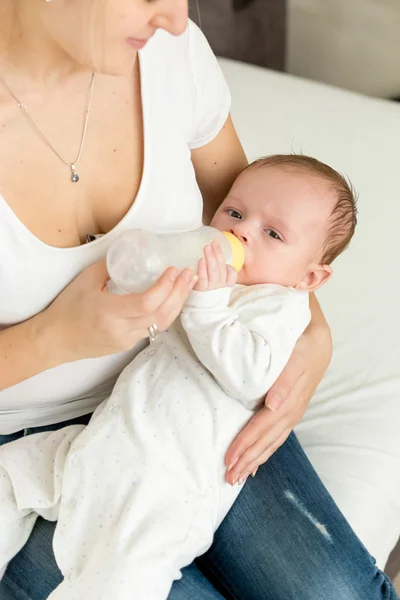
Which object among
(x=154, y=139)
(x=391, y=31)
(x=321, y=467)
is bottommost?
Result: (x=321, y=467)

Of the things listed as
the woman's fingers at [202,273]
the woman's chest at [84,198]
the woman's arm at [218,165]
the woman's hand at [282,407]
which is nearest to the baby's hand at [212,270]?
the woman's fingers at [202,273]

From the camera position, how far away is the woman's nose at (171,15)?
2.25 feet

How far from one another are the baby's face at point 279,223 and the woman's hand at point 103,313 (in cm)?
20

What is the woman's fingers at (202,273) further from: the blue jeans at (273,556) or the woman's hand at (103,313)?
the blue jeans at (273,556)

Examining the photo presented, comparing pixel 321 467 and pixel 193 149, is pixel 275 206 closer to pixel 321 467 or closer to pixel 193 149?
pixel 193 149

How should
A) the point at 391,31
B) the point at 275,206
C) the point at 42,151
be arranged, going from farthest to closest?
the point at 391,31 → the point at 275,206 → the point at 42,151

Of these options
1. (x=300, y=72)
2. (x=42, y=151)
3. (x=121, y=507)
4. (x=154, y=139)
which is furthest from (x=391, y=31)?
(x=121, y=507)

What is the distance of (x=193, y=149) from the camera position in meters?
1.08

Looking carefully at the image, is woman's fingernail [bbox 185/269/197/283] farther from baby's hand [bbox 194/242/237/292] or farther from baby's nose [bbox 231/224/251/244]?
baby's nose [bbox 231/224/251/244]

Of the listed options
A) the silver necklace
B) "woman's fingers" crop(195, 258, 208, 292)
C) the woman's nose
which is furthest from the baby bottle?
the woman's nose

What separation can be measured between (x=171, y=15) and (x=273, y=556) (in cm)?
72

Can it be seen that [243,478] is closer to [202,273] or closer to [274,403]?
[274,403]

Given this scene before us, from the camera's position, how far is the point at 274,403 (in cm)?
94

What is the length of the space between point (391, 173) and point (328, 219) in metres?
0.64
